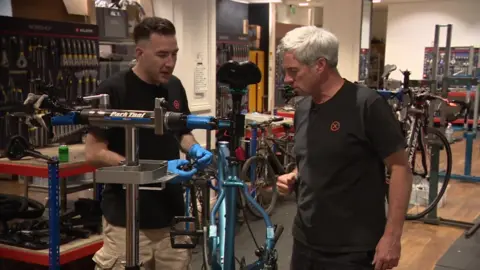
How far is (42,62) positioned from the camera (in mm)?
3539

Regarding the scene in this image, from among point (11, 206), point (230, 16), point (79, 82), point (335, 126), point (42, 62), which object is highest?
point (230, 16)

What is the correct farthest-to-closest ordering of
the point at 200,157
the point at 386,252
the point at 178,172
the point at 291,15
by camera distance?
1. the point at 291,15
2. the point at 386,252
3. the point at 200,157
4. the point at 178,172

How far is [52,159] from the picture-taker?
282 centimetres

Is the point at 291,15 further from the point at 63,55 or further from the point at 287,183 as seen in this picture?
the point at 287,183

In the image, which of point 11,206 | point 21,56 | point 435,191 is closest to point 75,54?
point 21,56

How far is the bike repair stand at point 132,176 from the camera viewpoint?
1.20m

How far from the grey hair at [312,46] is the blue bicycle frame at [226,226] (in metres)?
0.65

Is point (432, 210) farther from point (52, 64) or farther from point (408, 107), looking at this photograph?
point (52, 64)

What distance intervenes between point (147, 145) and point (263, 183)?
3.34m

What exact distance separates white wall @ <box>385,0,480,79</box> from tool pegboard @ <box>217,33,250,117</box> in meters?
7.28

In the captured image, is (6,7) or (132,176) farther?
(6,7)

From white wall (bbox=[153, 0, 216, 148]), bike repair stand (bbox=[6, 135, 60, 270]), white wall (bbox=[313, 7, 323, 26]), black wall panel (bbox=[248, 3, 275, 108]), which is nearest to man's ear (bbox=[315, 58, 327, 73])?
bike repair stand (bbox=[6, 135, 60, 270])

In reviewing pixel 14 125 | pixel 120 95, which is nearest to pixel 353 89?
pixel 120 95

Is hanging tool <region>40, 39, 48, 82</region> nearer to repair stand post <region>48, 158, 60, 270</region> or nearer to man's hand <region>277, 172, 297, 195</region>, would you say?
repair stand post <region>48, 158, 60, 270</region>
